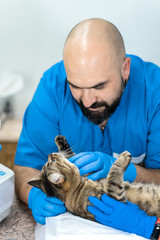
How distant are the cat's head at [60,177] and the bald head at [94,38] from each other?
0.45 m

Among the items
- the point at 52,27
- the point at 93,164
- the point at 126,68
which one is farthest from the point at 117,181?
the point at 52,27

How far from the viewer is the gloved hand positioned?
3.09ft

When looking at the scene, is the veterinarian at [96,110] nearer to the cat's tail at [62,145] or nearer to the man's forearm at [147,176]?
the man's forearm at [147,176]

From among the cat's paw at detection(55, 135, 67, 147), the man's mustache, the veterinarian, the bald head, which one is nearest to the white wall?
the veterinarian

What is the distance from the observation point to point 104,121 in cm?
138

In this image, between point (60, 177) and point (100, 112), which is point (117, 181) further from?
point (100, 112)

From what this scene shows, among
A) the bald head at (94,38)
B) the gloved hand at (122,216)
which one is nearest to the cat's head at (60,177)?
the gloved hand at (122,216)

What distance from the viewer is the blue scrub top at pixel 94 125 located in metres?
1.37

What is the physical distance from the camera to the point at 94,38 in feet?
3.85

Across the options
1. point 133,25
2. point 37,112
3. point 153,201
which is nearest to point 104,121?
point 37,112

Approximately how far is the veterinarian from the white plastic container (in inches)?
5.4

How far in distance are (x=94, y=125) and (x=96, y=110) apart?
12 centimetres

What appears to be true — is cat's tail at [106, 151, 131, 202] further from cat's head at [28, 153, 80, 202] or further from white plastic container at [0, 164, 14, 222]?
white plastic container at [0, 164, 14, 222]

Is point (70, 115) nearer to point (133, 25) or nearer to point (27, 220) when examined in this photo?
point (27, 220)
